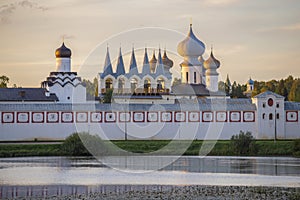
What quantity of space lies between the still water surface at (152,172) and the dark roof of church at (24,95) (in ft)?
51.4

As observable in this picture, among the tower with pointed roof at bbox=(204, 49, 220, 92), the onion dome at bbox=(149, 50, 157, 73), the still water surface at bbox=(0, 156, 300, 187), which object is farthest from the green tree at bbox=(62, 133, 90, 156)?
the tower with pointed roof at bbox=(204, 49, 220, 92)

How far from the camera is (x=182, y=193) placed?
80.3 ft

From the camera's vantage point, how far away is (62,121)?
46.7 meters

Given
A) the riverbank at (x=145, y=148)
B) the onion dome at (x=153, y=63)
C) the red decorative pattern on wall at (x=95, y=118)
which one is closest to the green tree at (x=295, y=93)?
the onion dome at (x=153, y=63)

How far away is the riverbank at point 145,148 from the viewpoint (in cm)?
4012

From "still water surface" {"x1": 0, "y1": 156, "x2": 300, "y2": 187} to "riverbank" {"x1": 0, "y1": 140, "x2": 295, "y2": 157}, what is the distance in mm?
2674

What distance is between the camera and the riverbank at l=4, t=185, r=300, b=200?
23.6 m

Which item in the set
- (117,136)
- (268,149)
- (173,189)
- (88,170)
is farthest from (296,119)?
(173,189)

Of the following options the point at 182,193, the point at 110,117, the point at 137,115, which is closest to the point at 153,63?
the point at 137,115

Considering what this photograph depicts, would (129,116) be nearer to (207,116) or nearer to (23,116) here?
(207,116)

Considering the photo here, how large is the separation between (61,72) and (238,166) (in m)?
25.9

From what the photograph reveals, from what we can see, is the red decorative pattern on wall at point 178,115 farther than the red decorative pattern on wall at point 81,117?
Yes

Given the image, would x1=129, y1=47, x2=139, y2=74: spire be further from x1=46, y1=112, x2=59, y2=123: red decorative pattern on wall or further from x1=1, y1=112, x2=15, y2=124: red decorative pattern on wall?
x1=1, y1=112, x2=15, y2=124: red decorative pattern on wall

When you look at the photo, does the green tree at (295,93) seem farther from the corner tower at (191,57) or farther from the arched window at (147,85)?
the arched window at (147,85)
